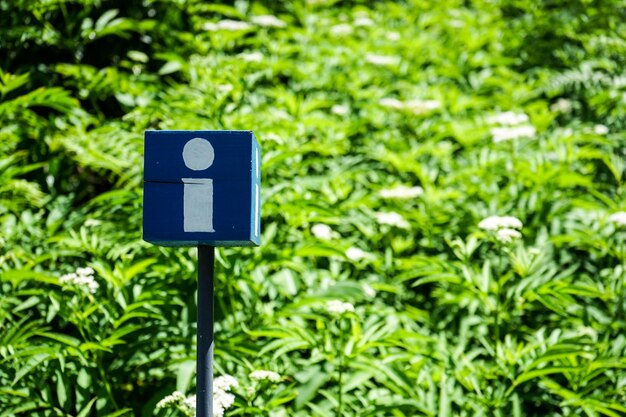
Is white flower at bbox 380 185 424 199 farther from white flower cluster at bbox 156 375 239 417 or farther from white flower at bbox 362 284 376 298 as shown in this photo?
white flower cluster at bbox 156 375 239 417

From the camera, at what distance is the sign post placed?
1.64m

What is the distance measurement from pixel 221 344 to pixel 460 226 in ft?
5.78

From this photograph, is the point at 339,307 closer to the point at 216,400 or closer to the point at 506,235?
the point at 216,400

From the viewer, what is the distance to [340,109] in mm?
4656

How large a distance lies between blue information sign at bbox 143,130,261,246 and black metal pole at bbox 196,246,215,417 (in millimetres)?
88

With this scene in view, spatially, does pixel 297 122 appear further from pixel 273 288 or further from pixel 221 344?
pixel 221 344

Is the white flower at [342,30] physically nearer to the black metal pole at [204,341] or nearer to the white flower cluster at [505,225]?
the white flower cluster at [505,225]

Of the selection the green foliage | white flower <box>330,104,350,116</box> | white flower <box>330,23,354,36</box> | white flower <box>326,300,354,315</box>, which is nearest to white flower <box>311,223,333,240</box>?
the green foliage

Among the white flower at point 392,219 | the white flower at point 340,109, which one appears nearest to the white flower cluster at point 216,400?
the white flower at point 392,219

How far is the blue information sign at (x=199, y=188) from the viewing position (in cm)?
164

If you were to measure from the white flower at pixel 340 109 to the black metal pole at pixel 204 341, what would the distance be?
3.09m

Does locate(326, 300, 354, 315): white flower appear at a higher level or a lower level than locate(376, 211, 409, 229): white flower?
lower

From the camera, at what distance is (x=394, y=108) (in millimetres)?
4730

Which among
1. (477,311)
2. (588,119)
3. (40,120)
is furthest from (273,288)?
(588,119)
